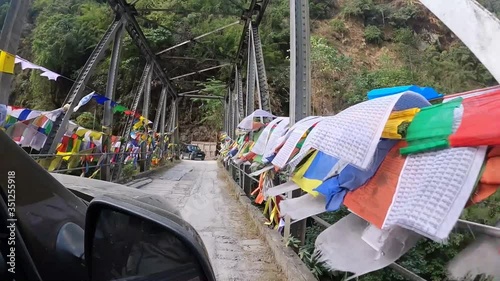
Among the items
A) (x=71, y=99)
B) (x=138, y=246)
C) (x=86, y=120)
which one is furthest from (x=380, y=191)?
(x=86, y=120)

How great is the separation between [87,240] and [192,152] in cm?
3065

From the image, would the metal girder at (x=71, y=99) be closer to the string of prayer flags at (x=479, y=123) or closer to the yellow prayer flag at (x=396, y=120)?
the yellow prayer flag at (x=396, y=120)

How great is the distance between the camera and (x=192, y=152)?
31.2 meters

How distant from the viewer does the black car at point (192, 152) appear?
31038 mm

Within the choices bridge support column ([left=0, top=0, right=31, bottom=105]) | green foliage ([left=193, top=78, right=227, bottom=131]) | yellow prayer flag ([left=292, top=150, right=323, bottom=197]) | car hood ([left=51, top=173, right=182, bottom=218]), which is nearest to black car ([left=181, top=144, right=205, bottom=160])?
green foliage ([left=193, top=78, right=227, bottom=131])

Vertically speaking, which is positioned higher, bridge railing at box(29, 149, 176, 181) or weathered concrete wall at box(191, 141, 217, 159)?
bridge railing at box(29, 149, 176, 181)

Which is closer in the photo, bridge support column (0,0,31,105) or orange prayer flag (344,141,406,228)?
orange prayer flag (344,141,406,228)

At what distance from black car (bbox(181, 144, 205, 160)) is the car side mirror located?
30148 mm

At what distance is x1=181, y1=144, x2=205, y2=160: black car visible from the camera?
31.0m

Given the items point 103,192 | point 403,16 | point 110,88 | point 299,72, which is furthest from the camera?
point 403,16

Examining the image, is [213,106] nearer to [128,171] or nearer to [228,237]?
[128,171]

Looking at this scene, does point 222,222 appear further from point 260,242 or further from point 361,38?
point 361,38

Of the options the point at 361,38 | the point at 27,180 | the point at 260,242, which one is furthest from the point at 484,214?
the point at 361,38

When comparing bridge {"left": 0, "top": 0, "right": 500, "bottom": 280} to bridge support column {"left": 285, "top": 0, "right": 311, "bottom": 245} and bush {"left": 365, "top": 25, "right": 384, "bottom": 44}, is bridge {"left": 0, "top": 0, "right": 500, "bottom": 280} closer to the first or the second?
bridge support column {"left": 285, "top": 0, "right": 311, "bottom": 245}
